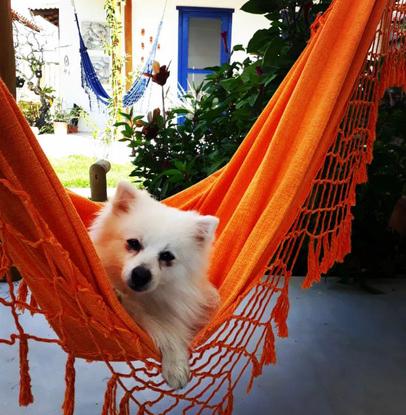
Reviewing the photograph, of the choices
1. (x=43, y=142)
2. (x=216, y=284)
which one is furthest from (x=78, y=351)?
(x=43, y=142)

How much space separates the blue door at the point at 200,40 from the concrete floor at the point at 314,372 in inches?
166

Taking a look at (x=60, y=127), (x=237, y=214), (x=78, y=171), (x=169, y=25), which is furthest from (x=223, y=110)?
(x=60, y=127)

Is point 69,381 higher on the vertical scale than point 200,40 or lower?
lower

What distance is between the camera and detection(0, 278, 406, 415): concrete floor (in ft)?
4.84

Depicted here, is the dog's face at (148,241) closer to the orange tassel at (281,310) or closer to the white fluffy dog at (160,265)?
the white fluffy dog at (160,265)

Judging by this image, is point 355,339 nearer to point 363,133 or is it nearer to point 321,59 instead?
point 363,133

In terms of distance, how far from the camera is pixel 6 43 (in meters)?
1.88

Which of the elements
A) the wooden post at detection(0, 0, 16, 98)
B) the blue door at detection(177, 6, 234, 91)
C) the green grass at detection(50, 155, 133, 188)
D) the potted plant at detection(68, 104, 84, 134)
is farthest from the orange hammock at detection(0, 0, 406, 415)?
the potted plant at detection(68, 104, 84, 134)

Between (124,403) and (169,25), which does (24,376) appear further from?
(169,25)

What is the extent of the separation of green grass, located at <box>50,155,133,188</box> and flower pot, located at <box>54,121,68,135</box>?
1298 mm

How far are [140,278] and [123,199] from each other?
0.97ft

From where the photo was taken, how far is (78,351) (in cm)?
103

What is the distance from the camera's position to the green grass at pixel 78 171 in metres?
4.46

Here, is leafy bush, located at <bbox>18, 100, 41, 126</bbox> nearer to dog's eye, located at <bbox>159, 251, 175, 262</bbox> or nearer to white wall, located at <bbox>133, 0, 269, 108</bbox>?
white wall, located at <bbox>133, 0, 269, 108</bbox>
